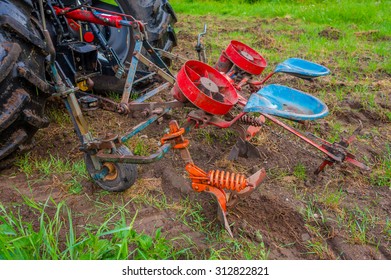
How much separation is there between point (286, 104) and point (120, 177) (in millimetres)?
1055

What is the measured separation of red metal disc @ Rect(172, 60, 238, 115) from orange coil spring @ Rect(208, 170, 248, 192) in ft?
1.13

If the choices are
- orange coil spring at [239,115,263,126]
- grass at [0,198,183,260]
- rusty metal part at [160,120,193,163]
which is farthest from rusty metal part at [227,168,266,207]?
orange coil spring at [239,115,263,126]

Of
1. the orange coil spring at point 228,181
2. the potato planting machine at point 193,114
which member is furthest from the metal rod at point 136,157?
the orange coil spring at point 228,181

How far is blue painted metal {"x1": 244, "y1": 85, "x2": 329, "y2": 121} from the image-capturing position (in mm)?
1934

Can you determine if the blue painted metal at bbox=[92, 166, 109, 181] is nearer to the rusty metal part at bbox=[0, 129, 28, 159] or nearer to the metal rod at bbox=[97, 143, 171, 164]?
the metal rod at bbox=[97, 143, 171, 164]

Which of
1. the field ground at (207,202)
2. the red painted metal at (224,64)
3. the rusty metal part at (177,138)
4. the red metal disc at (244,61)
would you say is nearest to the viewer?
the field ground at (207,202)

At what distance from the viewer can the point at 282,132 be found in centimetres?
298

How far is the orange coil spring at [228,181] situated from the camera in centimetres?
193

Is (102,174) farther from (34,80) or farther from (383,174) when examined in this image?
(383,174)

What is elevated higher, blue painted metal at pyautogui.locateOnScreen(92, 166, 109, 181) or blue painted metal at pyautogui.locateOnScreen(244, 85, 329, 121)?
blue painted metal at pyautogui.locateOnScreen(244, 85, 329, 121)

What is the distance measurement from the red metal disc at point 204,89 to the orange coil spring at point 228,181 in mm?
343

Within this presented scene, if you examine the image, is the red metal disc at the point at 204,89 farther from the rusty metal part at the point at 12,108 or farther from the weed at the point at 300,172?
the rusty metal part at the point at 12,108
